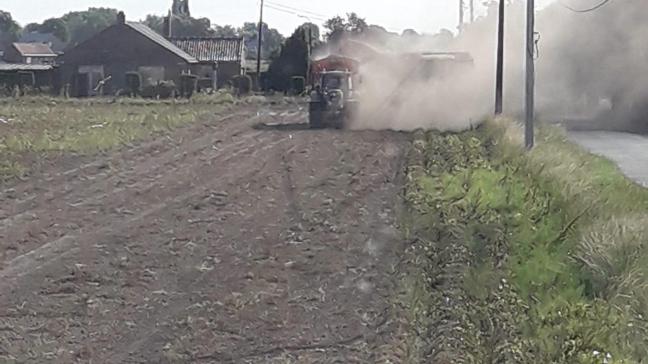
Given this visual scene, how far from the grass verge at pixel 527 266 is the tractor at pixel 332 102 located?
17.7m

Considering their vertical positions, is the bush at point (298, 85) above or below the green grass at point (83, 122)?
above

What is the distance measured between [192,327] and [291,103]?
51.2 meters

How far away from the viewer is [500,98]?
133 ft

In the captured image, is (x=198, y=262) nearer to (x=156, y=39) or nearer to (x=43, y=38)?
(x=156, y=39)

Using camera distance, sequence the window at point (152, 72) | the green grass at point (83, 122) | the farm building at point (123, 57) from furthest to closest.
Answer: the farm building at point (123, 57) → the window at point (152, 72) → the green grass at point (83, 122)

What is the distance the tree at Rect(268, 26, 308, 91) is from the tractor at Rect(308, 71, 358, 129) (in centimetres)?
3238

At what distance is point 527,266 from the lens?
1338cm

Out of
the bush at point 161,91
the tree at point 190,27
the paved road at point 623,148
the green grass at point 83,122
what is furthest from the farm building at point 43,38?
the paved road at point 623,148

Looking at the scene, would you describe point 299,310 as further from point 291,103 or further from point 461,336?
point 291,103

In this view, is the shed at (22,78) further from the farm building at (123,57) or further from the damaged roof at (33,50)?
the damaged roof at (33,50)

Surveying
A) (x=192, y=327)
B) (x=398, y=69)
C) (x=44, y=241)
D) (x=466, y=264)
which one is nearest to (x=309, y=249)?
(x=466, y=264)

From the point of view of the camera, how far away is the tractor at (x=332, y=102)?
134 feet

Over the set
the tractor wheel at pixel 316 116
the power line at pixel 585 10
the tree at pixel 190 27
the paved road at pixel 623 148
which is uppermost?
the tree at pixel 190 27

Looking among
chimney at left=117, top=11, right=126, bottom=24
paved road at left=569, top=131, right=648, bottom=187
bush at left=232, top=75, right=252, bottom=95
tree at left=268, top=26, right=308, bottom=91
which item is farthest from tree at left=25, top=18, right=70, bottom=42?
paved road at left=569, top=131, right=648, bottom=187
